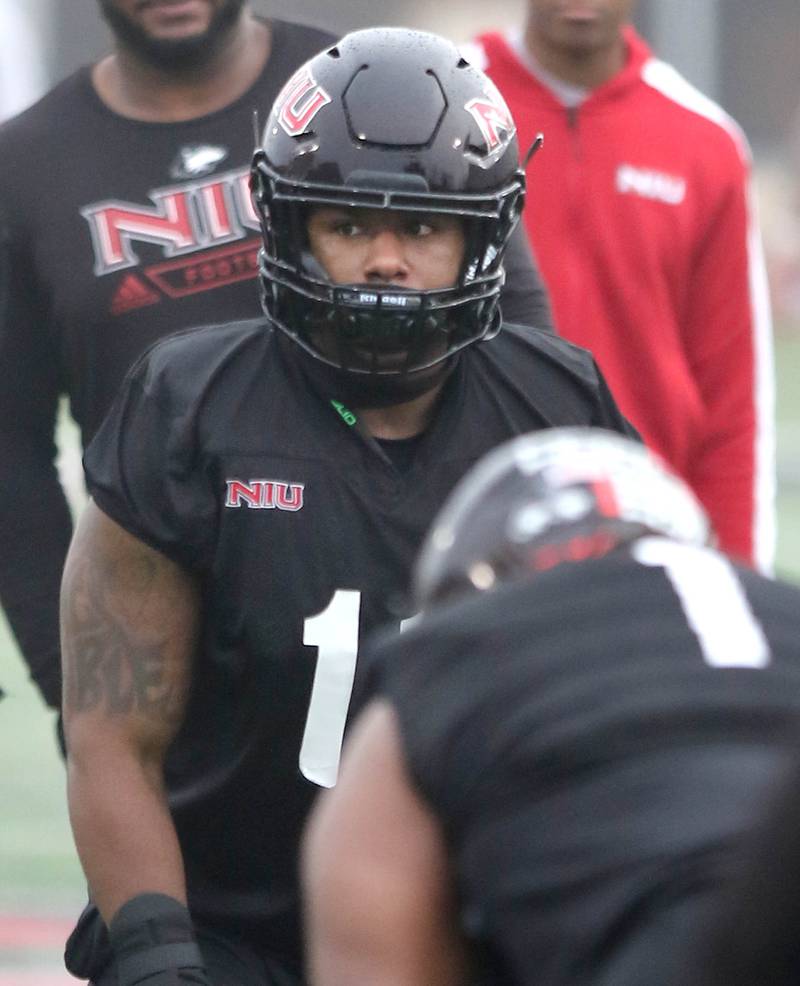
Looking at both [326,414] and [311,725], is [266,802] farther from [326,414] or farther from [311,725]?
[326,414]

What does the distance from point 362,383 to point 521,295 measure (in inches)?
23.9

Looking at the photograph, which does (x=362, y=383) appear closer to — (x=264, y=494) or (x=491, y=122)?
(x=264, y=494)

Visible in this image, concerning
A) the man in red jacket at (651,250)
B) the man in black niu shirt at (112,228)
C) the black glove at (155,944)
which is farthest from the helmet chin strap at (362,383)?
the man in red jacket at (651,250)

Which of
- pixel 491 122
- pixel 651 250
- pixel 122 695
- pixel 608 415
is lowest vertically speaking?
pixel 651 250

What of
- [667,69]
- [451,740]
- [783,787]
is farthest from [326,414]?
A: [667,69]

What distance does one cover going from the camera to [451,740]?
1.99 metres

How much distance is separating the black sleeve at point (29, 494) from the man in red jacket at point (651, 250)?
3.83 feet

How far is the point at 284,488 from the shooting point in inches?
118

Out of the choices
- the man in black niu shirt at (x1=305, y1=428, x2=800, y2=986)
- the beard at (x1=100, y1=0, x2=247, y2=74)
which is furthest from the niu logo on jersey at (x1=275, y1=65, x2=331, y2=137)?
the man in black niu shirt at (x1=305, y1=428, x2=800, y2=986)

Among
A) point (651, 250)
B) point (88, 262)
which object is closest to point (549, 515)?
point (88, 262)

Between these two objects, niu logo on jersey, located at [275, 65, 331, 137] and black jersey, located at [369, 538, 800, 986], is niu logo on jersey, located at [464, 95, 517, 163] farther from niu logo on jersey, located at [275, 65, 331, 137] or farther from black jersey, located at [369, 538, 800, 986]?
black jersey, located at [369, 538, 800, 986]

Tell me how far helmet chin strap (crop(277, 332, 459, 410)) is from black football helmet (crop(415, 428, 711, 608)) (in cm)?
83

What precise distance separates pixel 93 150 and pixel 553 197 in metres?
1.13

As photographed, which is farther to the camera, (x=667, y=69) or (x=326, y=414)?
(x=667, y=69)
